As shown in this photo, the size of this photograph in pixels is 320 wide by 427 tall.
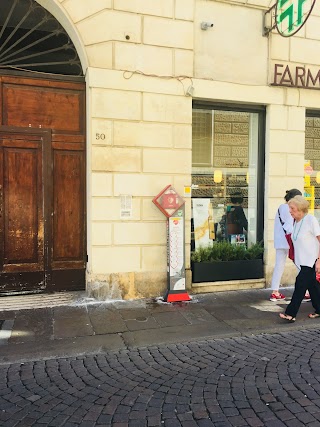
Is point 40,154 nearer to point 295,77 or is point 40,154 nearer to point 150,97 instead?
point 150,97

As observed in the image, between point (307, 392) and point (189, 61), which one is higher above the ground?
point (189, 61)

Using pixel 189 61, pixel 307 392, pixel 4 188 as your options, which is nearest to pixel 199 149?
pixel 189 61

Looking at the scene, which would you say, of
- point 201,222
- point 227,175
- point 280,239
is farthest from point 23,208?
point 280,239

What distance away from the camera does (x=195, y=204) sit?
25.2ft

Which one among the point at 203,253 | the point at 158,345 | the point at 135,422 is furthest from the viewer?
the point at 203,253

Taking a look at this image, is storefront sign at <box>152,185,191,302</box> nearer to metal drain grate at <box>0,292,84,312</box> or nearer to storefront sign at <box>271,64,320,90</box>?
metal drain grate at <box>0,292,84,312</box>

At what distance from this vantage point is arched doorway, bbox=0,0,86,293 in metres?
6.45

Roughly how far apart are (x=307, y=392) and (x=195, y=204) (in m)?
4.64

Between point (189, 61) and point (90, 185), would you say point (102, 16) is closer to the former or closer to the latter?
point (189, 61)

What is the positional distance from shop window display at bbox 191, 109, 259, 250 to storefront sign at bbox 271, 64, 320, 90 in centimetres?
79

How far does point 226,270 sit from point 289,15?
465cm

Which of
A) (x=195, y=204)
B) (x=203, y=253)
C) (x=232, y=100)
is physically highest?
(x=232, y=100)

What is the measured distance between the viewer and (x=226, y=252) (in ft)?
24.5

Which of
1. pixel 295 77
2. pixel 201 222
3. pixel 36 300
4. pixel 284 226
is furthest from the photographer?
pixel 201 222
